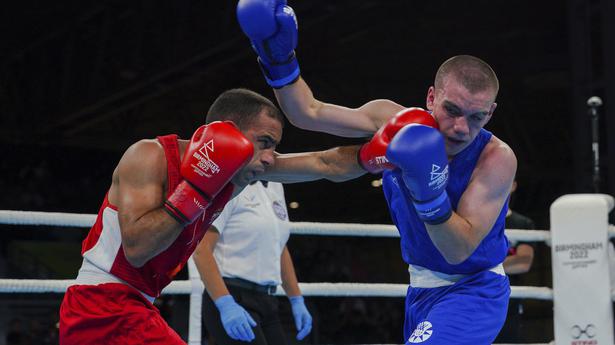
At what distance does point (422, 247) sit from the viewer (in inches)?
97.0

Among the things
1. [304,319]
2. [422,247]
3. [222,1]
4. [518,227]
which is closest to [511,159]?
[422,247]

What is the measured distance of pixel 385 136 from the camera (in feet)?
7.95

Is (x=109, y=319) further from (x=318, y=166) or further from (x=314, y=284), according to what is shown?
(x=314, y=284)

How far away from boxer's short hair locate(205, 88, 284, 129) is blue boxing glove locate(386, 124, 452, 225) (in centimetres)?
50

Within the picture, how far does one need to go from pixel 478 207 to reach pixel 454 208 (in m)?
0.15

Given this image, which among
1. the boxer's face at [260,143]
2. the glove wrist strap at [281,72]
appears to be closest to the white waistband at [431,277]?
the boxer's face at [260,143]

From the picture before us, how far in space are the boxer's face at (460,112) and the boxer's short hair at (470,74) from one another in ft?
0.05

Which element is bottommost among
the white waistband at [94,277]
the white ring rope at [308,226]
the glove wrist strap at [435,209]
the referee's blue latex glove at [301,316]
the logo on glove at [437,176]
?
the referee's blue latex glove at [301,316]

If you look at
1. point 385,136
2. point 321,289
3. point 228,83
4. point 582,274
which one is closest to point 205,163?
point 385,136

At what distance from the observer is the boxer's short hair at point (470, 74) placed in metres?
2.37

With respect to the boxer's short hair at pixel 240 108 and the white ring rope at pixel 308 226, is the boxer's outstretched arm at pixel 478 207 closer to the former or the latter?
the boxer's short hair at pixel 240 108

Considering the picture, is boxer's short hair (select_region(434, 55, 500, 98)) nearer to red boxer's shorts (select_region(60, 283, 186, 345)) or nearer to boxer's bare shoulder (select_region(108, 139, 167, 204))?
boxer's bare shoulder (select_region(108, 139, 167, 204))

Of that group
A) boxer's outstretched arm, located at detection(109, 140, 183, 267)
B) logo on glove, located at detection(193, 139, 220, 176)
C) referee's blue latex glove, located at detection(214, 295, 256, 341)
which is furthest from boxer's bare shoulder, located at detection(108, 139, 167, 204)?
referee's blue latex glove, located at detection(214, 295, 256, 341)

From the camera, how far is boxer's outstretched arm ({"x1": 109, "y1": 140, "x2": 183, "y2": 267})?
2.07 metres
